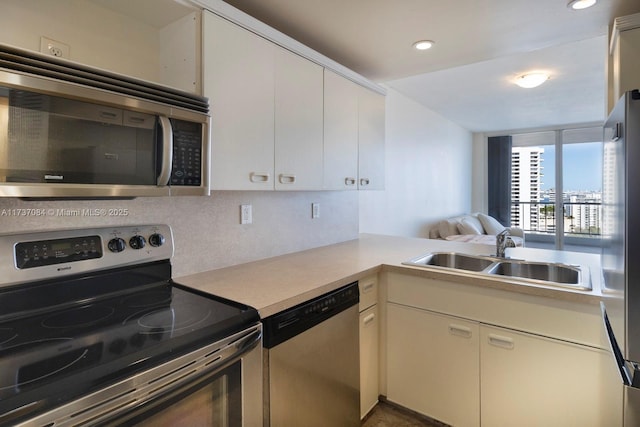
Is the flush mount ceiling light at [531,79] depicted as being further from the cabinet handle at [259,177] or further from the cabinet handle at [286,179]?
the cabinet handle at [259,177]

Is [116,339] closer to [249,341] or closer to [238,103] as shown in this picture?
[249,341]

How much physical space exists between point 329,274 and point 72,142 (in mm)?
1140

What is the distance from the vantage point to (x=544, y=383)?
4.98ft

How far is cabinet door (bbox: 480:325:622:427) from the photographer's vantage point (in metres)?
1.39

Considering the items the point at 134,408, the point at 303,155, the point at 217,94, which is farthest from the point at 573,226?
the point at 134,408

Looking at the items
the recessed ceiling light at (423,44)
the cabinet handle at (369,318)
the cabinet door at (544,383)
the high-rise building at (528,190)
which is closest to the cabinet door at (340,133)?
the recessed ceiling light at (423,44)

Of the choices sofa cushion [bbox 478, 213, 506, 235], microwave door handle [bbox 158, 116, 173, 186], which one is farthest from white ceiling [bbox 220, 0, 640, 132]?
sofa cushion [bbox 478, 213, 506, 235]

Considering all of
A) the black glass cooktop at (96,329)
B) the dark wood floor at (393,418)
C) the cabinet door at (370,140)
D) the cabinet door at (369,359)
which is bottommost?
the dark wood floor at (393,418)

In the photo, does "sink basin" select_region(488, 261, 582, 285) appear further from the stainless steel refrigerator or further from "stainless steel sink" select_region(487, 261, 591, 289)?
the stainless steel refrigerator

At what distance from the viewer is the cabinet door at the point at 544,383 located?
1.39m

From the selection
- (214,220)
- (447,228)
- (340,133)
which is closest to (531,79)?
(447,228)

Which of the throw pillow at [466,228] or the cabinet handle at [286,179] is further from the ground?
the cabinet handle at [286,179]

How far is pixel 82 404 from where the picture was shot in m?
0.74

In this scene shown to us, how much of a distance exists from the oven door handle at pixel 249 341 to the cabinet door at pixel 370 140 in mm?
1358
